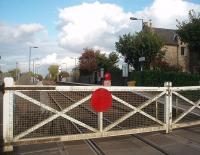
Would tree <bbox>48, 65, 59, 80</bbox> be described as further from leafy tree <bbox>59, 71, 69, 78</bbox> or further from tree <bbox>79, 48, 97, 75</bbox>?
tree <bbox>79, 48, 97, 75</bbox>

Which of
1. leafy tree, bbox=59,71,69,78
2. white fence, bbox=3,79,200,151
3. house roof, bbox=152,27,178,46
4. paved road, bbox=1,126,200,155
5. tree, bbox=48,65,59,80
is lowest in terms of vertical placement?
paved road, bbox=1,126,200,155

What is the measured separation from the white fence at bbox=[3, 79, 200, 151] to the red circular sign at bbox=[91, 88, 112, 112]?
4.7 inches

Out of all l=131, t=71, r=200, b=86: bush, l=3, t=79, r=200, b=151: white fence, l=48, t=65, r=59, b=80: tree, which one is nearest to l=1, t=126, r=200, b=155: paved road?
l=3, t=79, r=200, b=151: white fence

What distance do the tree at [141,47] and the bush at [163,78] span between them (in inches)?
266

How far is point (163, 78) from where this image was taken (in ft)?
107


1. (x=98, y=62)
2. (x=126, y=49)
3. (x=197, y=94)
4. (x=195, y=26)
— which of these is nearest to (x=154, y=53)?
(x=126, y=49)

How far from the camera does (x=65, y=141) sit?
29.6 ft

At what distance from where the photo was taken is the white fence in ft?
27.1

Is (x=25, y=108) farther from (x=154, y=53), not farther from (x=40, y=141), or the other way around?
(x=154, y=53)

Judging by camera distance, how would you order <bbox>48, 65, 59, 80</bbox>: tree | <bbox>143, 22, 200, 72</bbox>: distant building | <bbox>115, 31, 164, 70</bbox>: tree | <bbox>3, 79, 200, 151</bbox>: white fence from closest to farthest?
<bbox>3, 79, 200, 151</bbox>: white fence < <bbox>115, 31, 164, 70</bbox>: tree < <bbox>143, 22, 200, 72</bbox>: distant building < <bbox>48, 65, 59, 80</bbox>: tree

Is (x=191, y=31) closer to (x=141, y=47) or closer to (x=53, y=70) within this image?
(x=141, y=47)

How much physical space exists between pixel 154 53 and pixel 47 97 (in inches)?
1470

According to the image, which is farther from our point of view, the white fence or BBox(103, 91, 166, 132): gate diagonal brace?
BBox(103, 91, 166, 132): gate diagonal brace

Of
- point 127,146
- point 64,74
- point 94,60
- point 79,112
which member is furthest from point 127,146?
point 64,74
